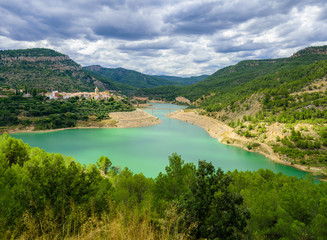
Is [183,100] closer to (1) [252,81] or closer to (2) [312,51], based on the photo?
(1) [252,81]

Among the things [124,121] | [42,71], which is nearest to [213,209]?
[124,121]

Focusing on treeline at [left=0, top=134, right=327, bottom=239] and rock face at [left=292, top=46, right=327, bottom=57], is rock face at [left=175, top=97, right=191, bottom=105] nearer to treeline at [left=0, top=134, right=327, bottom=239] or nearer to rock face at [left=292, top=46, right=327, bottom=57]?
rock face at [left=292, top=46, right=327, bottom=57]

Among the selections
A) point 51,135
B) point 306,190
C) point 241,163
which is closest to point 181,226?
point 306,190

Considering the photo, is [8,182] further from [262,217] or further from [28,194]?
[262,217]

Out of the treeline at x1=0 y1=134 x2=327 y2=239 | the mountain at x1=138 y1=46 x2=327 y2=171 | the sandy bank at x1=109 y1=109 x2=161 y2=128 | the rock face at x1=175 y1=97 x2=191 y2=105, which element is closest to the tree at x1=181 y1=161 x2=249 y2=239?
the treeline at x1=0 y1=134 x2=327 y2=239

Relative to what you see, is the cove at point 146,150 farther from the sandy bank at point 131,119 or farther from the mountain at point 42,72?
the mountain at point 42,72
